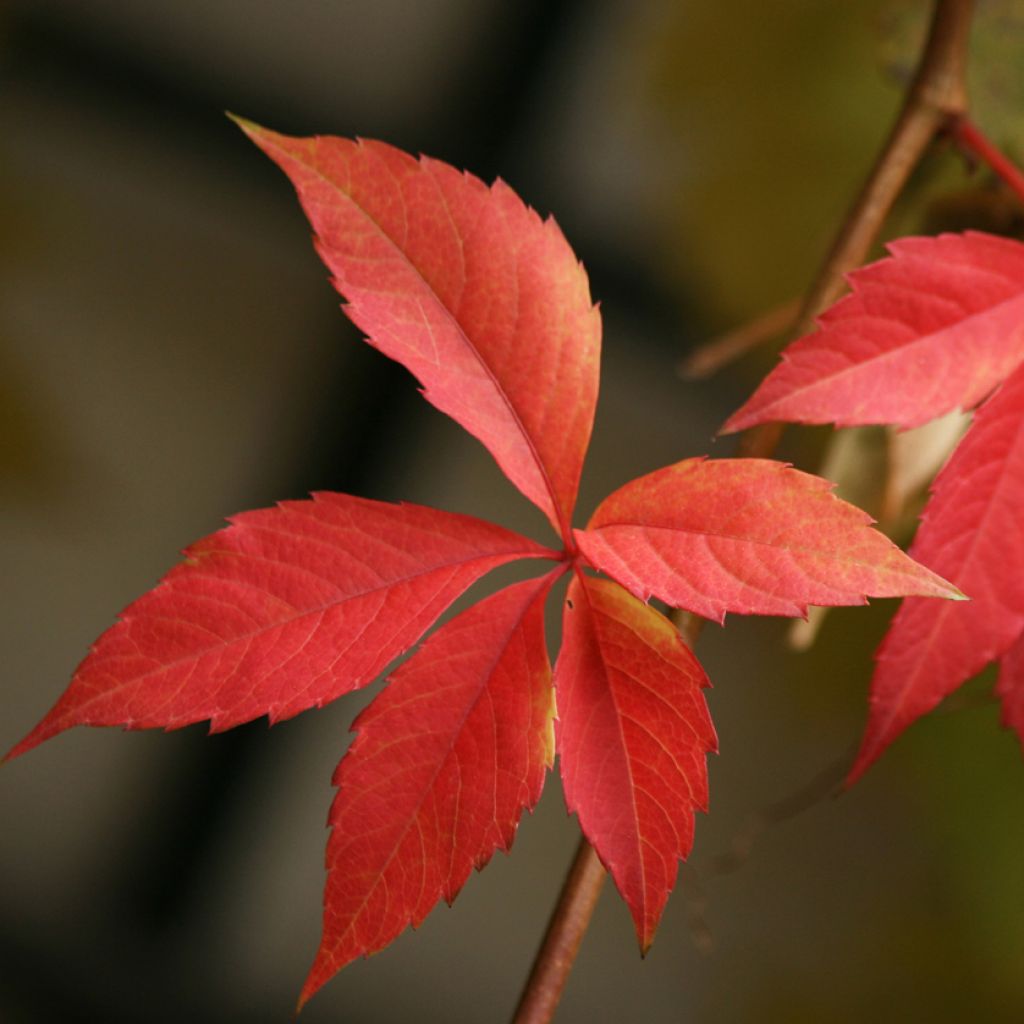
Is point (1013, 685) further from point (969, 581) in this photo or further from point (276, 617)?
point (276, 617)

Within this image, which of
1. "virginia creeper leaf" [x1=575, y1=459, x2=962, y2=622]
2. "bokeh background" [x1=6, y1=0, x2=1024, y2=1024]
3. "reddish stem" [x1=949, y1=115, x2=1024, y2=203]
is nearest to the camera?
"virginia creeper leaf" [x1=575, y1=459, x2=962, y2=622]

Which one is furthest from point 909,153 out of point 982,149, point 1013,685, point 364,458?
point 364,458

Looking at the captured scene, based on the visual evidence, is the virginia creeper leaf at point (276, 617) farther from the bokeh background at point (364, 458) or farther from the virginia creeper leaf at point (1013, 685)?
the bokeh background at point (364, 458)

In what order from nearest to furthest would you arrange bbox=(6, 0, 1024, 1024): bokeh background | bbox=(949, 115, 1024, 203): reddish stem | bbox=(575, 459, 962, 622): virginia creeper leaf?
1. bbox=(575, 459, 962, 622): virginia creeper leaf
2. bbox=(949, 115, 1024, 203): reddish stem
3. bbox=(6, 0, 1024, 1024): bokeh background

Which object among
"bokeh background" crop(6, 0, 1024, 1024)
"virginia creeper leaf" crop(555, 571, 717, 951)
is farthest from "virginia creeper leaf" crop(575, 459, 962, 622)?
"bokeh background" crop(6, 0, 1024, 1024)

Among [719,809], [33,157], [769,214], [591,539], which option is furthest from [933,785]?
[33,157]

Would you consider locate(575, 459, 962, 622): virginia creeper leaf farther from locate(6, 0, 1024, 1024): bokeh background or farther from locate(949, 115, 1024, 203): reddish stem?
locate(6, 0, 1024, 1024): bokeh background

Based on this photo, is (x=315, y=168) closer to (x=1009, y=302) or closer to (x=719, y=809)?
(x=1009, y=302)
